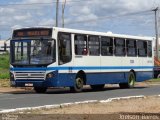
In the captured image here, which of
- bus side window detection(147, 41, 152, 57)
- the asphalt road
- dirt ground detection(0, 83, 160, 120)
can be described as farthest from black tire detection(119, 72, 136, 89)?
dirt ground detection(0, 83, 160, 120)

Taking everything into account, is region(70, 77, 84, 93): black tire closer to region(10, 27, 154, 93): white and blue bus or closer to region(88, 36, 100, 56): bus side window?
region(10, 27, 154, 93): white and blue bus

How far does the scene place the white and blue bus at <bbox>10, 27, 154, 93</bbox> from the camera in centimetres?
2556

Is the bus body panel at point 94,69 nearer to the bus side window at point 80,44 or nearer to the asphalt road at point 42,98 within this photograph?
the bus side window at point 80,44

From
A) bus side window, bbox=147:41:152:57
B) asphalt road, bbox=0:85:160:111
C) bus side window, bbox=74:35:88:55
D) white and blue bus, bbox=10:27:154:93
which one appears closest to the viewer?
asphalt road, bbox=0:85:160:111

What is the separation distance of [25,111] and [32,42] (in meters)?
10.2

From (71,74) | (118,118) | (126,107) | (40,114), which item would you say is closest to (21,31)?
(71,74)

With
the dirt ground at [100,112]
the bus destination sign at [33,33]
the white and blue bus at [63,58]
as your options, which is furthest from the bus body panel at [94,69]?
the dirt ground at [100,112]

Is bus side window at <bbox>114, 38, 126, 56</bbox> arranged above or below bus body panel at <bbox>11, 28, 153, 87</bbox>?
above

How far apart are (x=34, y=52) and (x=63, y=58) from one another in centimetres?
141

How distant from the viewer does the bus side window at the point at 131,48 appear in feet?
104

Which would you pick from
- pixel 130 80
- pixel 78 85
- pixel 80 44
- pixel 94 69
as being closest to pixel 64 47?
pixel 80 44

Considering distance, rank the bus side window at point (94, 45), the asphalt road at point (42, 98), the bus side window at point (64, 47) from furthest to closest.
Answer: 1. the bus side window at point (94, 45)
2. the bus side window at point (64, 47)
3. the asphalt road at point (42, 98)

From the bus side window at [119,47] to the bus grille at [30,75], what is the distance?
6233mm

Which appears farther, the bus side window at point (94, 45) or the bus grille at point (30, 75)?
the bus side window at point (94, 45)
